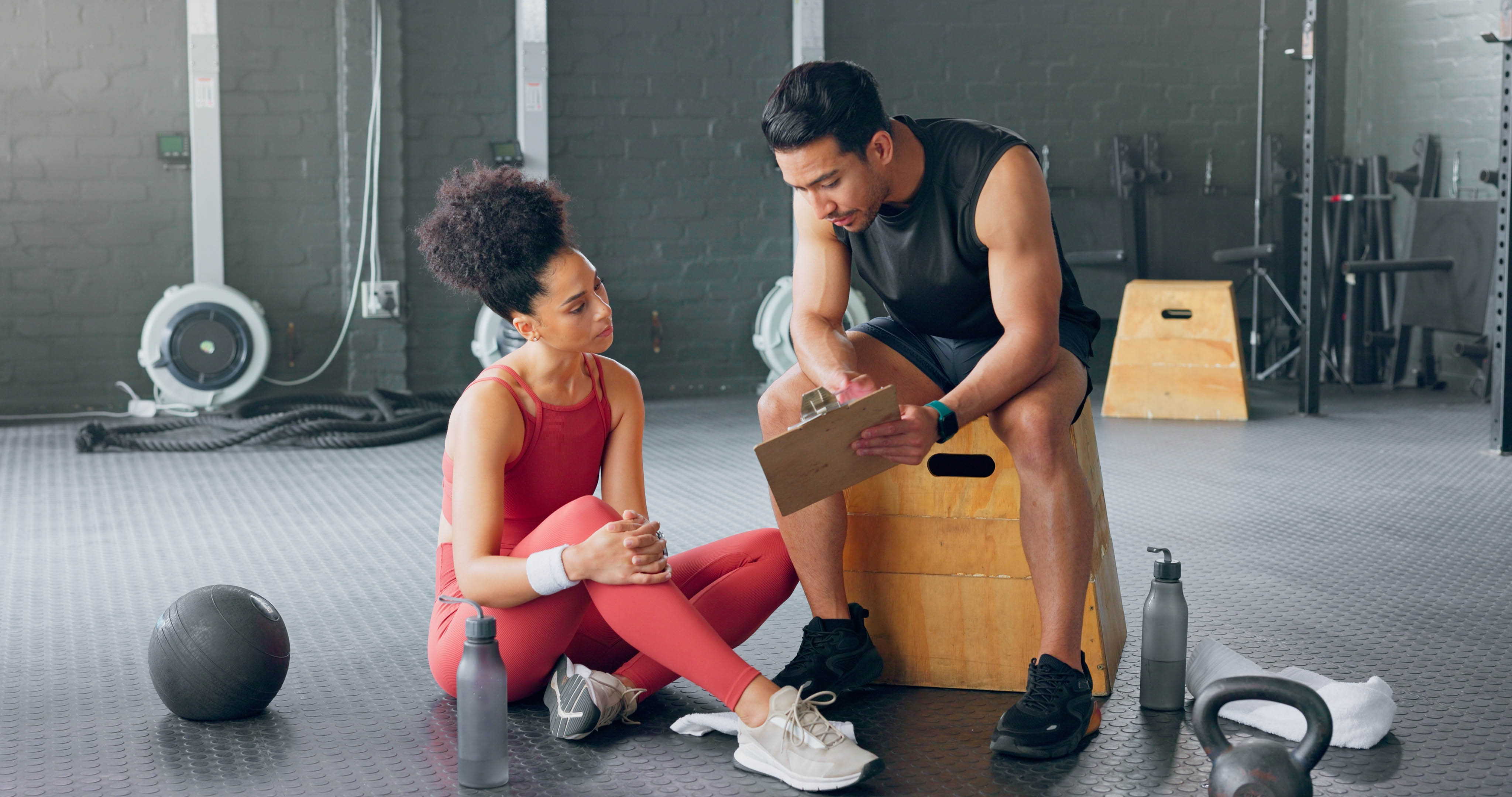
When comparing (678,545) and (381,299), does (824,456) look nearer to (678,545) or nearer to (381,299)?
(678,545)

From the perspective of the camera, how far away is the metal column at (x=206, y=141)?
19.2 ft

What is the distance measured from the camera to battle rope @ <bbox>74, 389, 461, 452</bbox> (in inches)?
202

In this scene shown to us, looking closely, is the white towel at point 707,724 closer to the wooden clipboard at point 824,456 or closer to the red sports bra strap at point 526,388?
the wooden clipboard at point 824,456

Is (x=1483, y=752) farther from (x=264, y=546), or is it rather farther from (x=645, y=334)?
(x=645, y=334)

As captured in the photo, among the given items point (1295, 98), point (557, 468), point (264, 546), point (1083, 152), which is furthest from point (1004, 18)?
point (557, 468)

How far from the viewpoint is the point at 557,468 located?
2.13 meters

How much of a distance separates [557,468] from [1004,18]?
565cm

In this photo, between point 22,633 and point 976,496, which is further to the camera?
point 22,633

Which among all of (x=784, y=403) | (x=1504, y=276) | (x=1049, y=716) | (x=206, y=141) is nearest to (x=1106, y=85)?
(x=1504, y=276)

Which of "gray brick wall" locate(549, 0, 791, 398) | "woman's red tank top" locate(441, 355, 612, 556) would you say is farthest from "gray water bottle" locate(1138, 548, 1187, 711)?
"gray brick wall" locate(549, 0, 791, 398)

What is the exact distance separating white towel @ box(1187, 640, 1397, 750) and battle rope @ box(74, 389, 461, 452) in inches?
148

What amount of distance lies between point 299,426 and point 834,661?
3561 millimetres

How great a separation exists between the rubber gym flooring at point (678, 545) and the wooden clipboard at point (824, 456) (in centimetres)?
41

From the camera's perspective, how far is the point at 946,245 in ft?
7.34
